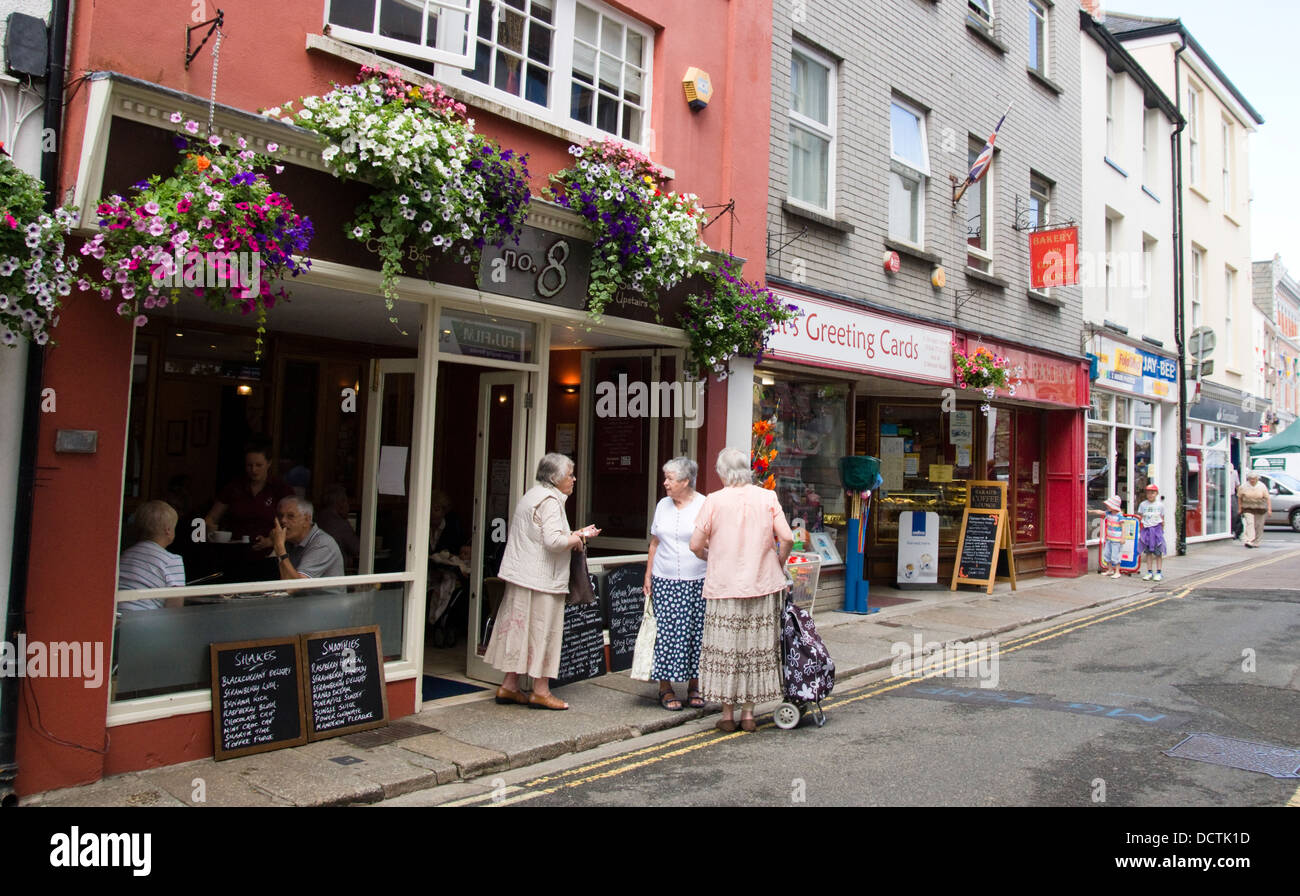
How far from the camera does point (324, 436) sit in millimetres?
9484

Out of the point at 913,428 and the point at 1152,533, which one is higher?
the point at 913,428

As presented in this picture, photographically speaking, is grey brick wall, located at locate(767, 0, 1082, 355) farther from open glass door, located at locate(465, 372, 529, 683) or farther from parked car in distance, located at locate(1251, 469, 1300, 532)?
parked car in distance, located at locate(1251, 469, 1300, 532)

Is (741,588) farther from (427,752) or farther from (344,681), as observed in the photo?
(344,681)

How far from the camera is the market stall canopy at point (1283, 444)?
950 inches

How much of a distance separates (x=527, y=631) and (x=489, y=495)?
63.4 inches

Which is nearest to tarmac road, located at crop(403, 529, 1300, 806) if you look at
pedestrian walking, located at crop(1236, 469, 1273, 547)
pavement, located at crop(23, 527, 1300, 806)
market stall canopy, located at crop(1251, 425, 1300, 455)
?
pavement, located at crop(23, 527, 1300, 806)

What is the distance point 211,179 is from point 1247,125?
29258 millimetres

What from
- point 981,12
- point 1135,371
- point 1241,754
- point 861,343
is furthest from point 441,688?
point 1135,371

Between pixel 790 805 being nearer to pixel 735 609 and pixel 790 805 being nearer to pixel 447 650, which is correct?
pixel 735 609

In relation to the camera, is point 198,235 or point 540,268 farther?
point 540,268

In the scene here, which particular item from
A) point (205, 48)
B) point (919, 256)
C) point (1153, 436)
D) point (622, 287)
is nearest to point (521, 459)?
point (622, 287)

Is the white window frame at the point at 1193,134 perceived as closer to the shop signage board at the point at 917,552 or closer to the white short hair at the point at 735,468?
the shop signage board at the point at 917,552

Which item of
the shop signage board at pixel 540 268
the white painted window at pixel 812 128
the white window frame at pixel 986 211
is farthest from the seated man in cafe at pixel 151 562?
the white window frame at pixel 986 211

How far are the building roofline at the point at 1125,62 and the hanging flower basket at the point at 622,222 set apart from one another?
13.3 m
